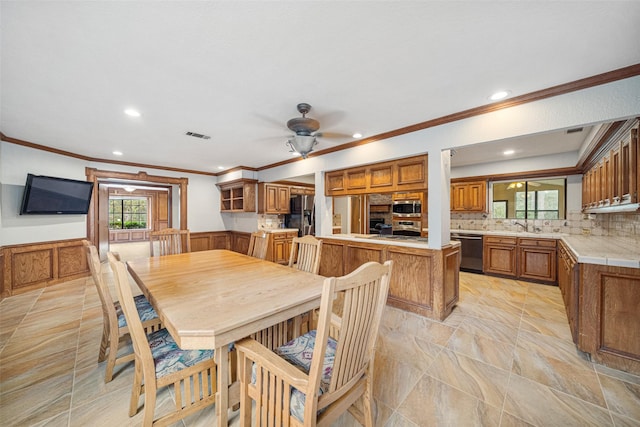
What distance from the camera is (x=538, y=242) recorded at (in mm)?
4121

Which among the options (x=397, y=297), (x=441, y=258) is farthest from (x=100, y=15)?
(x=397, y=297)

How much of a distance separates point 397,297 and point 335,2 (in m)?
3.07

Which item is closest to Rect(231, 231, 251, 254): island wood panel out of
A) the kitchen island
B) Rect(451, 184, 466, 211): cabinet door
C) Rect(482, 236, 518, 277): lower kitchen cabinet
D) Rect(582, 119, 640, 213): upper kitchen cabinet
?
the kitchen island

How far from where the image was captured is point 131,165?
16.9 feet

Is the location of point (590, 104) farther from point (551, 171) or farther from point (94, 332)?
point (94, 332)

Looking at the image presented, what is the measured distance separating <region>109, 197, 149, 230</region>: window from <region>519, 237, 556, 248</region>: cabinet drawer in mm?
12575

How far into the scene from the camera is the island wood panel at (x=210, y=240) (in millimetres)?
6020

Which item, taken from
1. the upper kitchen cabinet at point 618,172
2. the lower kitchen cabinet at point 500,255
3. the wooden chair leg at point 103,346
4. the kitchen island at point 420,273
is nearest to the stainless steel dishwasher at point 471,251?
the lower kitchen cabinet at point 500,255

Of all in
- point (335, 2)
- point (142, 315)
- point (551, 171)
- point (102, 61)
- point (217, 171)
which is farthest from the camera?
point (217, 171)

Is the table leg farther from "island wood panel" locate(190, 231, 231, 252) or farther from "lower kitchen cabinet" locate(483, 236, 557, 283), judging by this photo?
"island wood panel" locate(190, 231, 231, 252)

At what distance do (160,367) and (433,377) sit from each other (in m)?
1.87

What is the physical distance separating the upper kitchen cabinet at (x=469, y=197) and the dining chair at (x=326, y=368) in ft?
16.3

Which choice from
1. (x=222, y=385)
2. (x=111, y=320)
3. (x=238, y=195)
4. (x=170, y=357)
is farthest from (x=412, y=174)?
(x=238, y=195)

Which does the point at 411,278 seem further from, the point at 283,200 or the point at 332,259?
the point at 283,200
